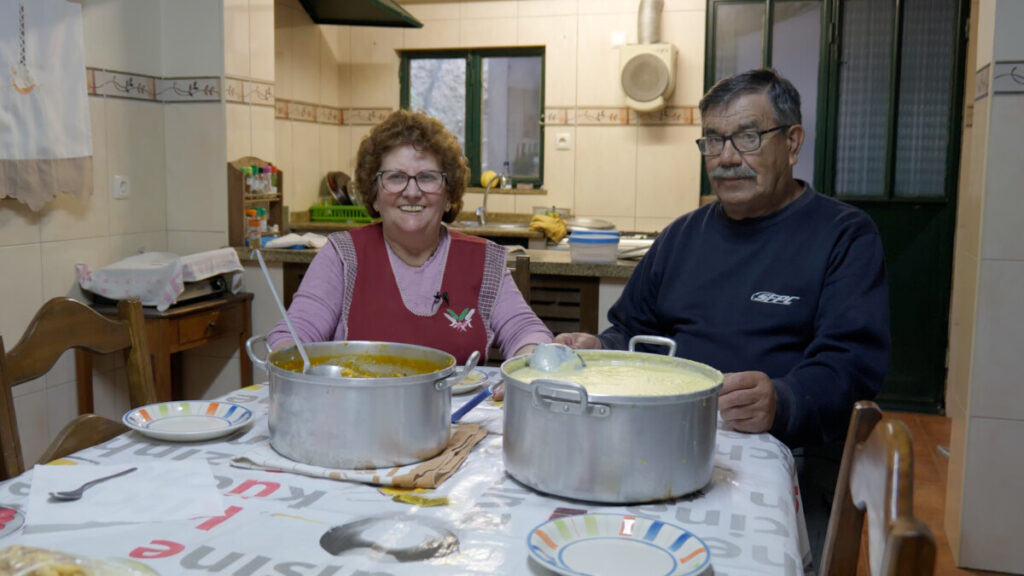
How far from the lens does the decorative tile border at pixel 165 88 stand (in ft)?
10.6

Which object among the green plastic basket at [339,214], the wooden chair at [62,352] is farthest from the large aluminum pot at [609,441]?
the green plastic basket at [339,214]

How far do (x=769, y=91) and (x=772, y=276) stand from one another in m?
0.39

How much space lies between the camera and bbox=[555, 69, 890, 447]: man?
1633 millimetres

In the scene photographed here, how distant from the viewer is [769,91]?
183cm

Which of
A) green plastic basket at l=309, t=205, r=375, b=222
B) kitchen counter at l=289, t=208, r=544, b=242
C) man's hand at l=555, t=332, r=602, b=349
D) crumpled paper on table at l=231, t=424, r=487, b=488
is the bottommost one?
crumpled paper on table at l=231, t=424, r=487, b=488

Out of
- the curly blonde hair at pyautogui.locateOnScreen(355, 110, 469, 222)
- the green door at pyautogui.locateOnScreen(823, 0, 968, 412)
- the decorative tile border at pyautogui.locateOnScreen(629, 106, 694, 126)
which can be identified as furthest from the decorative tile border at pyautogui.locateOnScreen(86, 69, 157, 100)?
the green door at pyautogui.locateOnScreen(823, 0, 968, 412)

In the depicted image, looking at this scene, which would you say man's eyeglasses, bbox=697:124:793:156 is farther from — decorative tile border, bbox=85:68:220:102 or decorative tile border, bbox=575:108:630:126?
decorative tile border, bbox=575:108:630:126

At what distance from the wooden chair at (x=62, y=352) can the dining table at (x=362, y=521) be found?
0.45 ft

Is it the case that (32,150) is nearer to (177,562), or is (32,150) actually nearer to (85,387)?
(85,387)

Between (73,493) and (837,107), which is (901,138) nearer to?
(837,107)

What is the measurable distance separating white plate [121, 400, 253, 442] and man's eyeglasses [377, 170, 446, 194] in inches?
28.3

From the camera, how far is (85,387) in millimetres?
3027

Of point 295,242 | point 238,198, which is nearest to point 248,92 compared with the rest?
point 238,198

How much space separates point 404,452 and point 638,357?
1.27ft
